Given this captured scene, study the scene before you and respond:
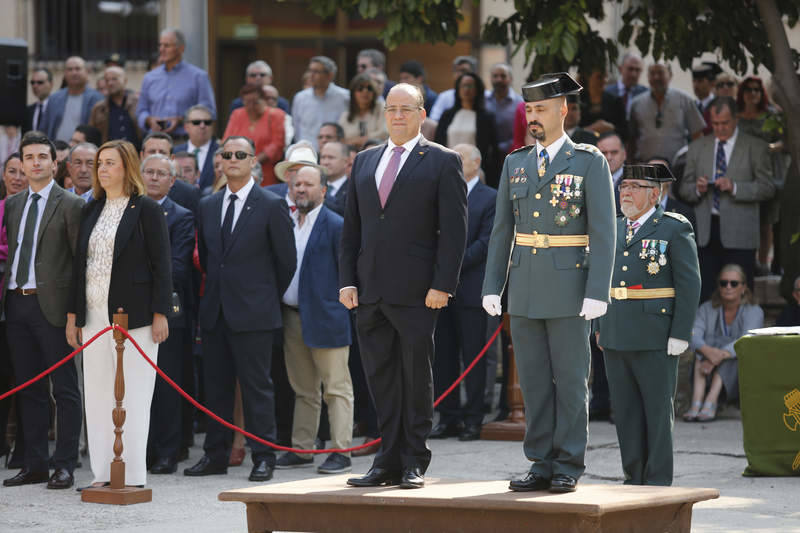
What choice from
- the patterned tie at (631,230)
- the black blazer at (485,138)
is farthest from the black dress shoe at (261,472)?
the black blazer at (485,138)

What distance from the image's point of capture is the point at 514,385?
441 inches

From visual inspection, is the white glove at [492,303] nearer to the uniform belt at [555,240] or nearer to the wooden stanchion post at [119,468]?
the uniform belt at [555,240]

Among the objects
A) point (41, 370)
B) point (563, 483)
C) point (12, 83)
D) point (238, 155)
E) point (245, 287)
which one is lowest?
point (563, 483)

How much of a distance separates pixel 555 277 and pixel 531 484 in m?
0.95

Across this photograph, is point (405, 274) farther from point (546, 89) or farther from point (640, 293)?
point (640, 293)

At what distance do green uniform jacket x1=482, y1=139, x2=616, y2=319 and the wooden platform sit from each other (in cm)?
85

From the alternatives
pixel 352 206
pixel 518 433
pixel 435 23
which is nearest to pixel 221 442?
pixel 518 433

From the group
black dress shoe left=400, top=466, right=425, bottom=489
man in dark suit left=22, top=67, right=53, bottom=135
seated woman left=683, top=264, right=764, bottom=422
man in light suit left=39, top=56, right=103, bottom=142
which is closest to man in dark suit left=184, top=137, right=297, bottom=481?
black dress shoe left=400, top=466, right=425, bottom=489

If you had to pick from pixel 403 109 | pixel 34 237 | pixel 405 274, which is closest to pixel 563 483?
pixel 405 274

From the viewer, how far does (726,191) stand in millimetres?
12109

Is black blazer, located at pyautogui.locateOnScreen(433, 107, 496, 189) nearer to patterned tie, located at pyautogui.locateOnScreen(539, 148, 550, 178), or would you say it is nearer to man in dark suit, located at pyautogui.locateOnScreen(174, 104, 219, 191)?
man in dark suit, located at pyautogui.locateOnScreen(174, 104, 219, 191)

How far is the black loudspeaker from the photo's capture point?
1157cm

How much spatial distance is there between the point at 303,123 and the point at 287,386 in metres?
3.68

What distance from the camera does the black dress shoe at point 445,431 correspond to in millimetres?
11141
